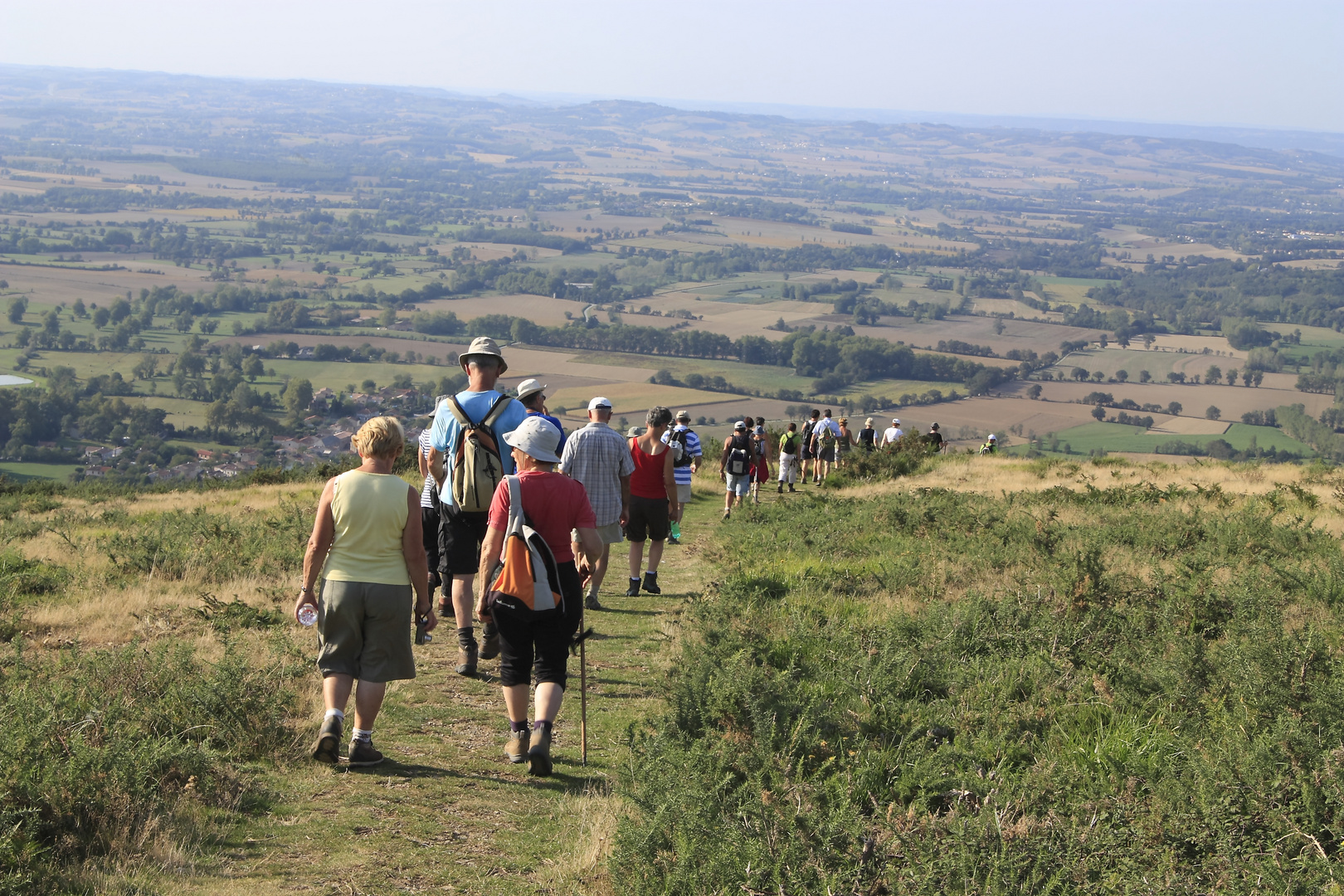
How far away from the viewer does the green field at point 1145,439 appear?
161 feet

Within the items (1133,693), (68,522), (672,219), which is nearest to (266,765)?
(1133,693)

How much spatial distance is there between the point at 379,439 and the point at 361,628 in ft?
3.14

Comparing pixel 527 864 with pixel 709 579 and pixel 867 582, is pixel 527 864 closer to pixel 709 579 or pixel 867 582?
pixel 867 582

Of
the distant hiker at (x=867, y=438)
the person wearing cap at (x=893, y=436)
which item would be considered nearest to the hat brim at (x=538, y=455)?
the distant hiker at (x=867, y=438)

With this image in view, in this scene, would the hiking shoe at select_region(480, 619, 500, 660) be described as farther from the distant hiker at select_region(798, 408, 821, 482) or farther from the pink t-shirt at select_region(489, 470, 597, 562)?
the distant hiker at select_region(798, 408, 821, 482)

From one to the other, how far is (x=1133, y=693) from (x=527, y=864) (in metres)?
3.45

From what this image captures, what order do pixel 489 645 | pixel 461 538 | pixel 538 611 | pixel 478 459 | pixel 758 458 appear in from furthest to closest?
pixel 758 458 → pixel 489 645 → pixel 461 538 → pixel 478 459 → pixel 538 611

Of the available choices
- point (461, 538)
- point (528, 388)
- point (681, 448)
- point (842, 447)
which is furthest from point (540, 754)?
point (842, 447)

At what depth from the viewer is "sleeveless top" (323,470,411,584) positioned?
15.9 feet

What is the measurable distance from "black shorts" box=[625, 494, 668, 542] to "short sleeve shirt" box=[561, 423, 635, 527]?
4.59 ft

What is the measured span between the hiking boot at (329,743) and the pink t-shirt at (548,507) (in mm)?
1240

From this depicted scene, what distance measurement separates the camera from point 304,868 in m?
3.80

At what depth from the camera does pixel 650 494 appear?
365 inches

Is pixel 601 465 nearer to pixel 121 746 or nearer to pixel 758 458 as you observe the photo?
pixel 121 746
